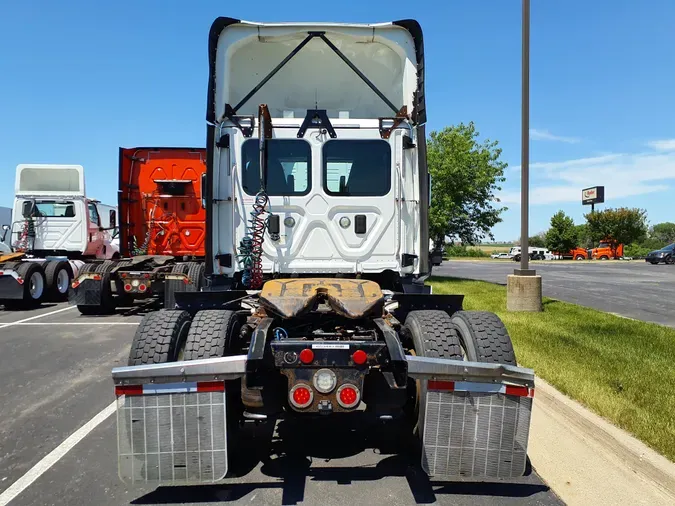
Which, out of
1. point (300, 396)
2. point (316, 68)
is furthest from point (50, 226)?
point (300, 396)

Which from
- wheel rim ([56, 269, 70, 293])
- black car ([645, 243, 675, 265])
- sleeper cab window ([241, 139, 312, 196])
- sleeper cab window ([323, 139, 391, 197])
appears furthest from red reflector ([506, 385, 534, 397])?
black car ([645, 243, 675, 265])

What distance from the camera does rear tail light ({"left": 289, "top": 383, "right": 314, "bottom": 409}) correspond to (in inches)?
123

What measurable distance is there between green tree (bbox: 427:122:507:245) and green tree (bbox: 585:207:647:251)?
46.3 meters

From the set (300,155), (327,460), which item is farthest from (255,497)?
(300,155)

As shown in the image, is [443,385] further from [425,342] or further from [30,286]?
[30,286]

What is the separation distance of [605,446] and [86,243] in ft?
47.0

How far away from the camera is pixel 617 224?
60.2 meters

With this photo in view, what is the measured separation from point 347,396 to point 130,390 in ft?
4.25

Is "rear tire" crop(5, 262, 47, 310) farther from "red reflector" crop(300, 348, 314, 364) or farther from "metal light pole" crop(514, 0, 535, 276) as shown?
"red reflector" crop(300, 348, 314, 364)

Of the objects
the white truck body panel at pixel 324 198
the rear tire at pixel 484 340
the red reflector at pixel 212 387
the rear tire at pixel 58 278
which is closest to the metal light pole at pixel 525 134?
the white truck body panel at pixel 324 198

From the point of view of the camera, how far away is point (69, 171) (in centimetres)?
1431

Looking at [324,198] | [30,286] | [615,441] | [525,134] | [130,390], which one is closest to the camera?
[130,390]

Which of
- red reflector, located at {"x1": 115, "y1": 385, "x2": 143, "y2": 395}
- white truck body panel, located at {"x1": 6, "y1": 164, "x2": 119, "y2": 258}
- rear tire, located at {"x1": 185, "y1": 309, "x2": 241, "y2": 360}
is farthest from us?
white truck body panel, located at {"x1": 6, "y1": 164, "x2": 119, "y2": 258}

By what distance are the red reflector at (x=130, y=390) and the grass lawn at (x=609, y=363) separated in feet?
11.8
